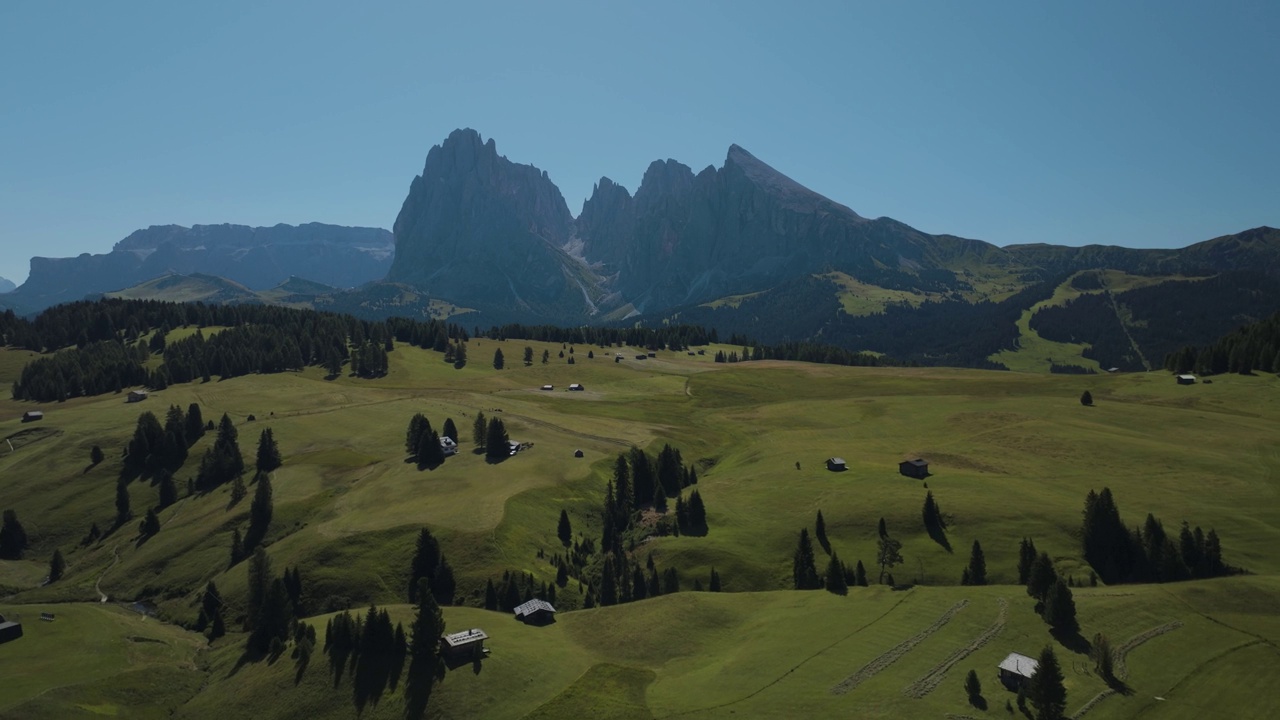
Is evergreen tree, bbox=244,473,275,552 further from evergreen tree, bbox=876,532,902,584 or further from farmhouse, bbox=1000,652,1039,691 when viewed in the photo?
farmhouse, bbox=1000,652,1039,691

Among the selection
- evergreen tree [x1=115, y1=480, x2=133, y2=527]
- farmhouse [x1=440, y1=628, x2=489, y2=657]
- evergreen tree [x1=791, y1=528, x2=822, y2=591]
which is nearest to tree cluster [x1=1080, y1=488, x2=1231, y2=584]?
evergreen tree [x1=791, y1=528, x2=822, y2=591]

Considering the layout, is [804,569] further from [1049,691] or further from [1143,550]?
[1143,550]

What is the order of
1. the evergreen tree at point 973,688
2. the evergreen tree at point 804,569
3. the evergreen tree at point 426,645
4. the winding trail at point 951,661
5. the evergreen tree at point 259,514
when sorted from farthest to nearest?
1. the evergreen tree at point 259,514
2. the evergreen tree at point 804,569
3. the evergreen tree at point 426,645
4. the winding trail at point 951,661
5. the evergreen tree at point 973,688

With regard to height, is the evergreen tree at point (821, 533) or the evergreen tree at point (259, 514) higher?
the evergreen tree at point (821, 533)

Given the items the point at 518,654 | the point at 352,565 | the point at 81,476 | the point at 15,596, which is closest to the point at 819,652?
the point at 518,654

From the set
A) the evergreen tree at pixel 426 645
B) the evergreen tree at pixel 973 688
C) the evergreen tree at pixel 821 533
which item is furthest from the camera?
the evergreen tree at pixel 821 533

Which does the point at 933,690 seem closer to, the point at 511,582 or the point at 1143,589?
the point at 1143,589

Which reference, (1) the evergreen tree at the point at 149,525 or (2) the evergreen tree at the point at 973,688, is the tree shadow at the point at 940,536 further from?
(1) the evergreen tree at the point at 149,525

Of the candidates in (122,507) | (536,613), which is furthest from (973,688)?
(122,507)

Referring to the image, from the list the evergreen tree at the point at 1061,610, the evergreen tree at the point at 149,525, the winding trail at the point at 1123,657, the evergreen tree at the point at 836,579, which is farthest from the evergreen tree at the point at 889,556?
the evergreen tree at the point at 149,525
